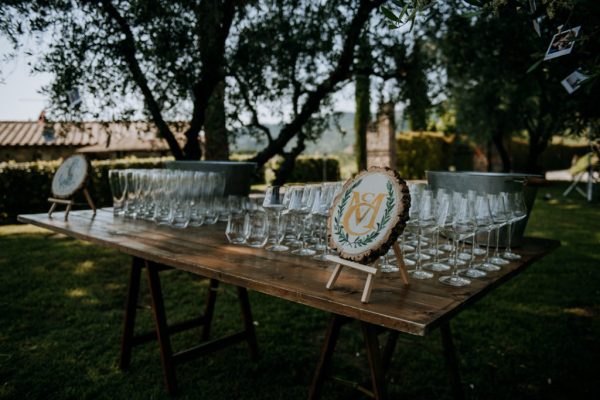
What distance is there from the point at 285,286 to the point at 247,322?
1.78m

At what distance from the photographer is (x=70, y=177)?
3.61m

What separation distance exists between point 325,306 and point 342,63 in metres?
3.46

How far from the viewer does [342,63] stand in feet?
15.0

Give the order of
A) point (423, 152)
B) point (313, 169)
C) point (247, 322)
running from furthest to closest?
point (423, 152) → point (313, 169) → point (247, 322)

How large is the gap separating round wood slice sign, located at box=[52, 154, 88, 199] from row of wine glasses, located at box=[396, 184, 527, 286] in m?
2.57

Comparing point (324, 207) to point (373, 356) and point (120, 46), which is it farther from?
point (120, 46)

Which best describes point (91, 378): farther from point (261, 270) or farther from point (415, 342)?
point (415, 342)

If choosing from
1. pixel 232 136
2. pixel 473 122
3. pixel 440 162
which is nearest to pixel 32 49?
pixel 232 136

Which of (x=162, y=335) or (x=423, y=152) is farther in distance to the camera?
(x=423, y=152)

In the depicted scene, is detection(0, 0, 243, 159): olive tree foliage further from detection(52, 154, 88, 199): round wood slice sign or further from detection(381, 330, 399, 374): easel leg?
detection(381, 330, 399, 374): easel leg

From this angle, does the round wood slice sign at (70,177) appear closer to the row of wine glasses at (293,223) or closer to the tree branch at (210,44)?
the tree branch at (210,44)

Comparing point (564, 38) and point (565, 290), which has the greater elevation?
point (564, 38)

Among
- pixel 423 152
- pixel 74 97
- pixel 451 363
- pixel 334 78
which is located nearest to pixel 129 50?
pixel 74 97

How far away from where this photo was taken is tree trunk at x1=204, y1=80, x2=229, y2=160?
5.36 metres
